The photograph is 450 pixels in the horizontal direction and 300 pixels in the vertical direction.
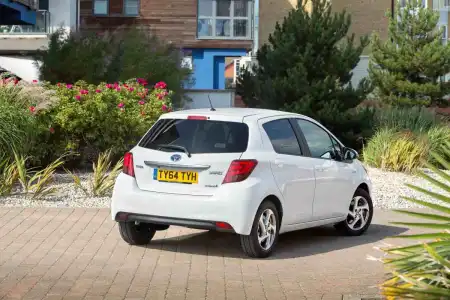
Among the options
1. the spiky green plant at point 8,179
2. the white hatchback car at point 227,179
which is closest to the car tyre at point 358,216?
the white hatchback car at point 227,179

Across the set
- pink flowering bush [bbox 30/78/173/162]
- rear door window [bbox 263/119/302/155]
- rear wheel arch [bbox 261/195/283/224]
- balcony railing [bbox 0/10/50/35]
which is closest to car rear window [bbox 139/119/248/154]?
rear door window [bbox 263/119/302/155]

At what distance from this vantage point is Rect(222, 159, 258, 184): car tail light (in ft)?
30.8

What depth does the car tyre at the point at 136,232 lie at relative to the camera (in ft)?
33.7

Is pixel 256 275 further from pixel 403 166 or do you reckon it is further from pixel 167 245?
pixel 403 166

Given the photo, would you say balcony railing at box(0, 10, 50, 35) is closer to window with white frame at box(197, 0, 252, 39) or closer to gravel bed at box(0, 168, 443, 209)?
window with white frame at box(197, 0, 252, 39)

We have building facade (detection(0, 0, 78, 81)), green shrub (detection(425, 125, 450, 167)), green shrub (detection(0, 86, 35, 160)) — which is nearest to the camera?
green shrub (detection(0, 86, 35, 160))

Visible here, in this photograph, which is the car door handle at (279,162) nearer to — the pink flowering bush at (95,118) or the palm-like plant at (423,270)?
the palm-like plant at (423,270)

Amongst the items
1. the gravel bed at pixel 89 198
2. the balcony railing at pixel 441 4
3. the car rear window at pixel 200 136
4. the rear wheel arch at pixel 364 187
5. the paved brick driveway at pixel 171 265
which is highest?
the balcony railing at pixel 441 4

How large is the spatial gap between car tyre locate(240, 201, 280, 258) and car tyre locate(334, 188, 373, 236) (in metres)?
1.88

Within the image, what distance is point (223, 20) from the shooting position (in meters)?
52.3

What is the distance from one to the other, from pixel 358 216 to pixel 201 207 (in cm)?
299

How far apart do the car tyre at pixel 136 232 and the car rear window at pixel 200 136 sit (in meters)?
0.92

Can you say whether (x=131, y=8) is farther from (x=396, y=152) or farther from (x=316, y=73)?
(x=396, y=152)

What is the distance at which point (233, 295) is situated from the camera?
309 inches
